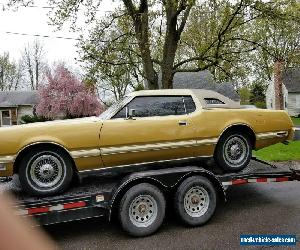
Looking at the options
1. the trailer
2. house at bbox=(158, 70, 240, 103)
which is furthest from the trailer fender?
house at bbox=(158, 70, 240, 103)

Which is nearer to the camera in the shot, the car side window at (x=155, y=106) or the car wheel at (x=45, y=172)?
the car wheel at (x=45, y=172)

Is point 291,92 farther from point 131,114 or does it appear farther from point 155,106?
point 131,114

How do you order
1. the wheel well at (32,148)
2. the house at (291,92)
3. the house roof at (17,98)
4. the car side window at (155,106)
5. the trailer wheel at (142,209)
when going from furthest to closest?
the house at (291,92), the house roof at (17,98), the car side window at (155,106), the trailer wheel at (142,209), the wheel well at (32,148)

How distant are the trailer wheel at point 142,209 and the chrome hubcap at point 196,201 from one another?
1.40 feet

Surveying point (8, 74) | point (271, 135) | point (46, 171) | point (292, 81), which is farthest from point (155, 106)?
point (8, 74)

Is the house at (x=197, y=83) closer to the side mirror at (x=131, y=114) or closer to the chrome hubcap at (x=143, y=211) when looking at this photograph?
the side mirror at (x=131, y=114)

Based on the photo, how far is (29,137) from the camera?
4891mm

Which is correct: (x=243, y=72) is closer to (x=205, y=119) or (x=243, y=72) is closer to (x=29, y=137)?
(x=205, y=119)

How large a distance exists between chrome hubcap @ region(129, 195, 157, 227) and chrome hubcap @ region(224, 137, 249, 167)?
1.68 m

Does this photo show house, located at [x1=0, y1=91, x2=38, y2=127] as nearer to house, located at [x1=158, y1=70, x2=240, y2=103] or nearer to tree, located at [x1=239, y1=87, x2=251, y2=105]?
house, located at [x1=158, y1=70, x2=240, y2=103]

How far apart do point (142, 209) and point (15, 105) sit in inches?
1615

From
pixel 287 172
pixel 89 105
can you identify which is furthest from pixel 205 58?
pixel 89 105

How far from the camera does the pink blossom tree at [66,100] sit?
3769 centimetres

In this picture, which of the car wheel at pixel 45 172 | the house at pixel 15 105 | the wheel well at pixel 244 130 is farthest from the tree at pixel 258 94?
the car wheel at pixel 45 172
